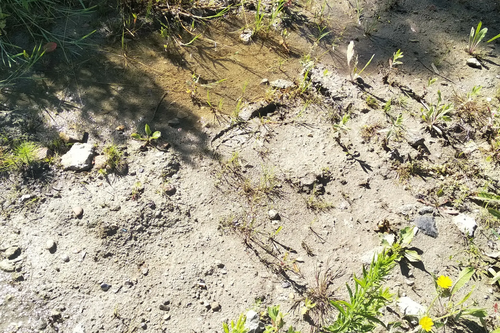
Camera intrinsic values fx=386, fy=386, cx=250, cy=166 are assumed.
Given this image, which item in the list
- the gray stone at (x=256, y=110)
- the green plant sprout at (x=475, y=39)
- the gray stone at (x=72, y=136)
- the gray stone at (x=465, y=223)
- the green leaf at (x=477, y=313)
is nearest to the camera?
the green leaf at (x=477, y=313)

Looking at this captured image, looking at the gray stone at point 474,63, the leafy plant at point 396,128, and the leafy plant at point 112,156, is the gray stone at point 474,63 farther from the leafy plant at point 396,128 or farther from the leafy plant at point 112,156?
the leafy plant at point 112,156

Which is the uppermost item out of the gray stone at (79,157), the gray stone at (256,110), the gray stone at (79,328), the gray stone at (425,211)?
the gray stone at (256,110)

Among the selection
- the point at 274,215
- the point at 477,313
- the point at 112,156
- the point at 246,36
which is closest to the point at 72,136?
the point at 112,156

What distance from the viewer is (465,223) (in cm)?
256

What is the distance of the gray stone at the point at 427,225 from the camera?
2529 millimetres

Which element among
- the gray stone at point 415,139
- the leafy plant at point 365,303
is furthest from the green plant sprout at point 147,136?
the gray stone at point 415,139

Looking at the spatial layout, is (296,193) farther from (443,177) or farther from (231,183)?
(443,177)

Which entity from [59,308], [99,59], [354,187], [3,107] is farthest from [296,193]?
[3,107]

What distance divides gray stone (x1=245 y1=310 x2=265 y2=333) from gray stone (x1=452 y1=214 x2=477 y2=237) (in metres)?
1.46

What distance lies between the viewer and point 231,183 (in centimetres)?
269

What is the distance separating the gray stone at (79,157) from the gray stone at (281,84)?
1513mm

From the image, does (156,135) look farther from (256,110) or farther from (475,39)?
(475,39)

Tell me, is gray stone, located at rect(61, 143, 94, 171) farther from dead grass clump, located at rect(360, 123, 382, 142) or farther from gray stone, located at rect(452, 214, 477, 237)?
gray stone, located at rect(452, 214, 477, 237)

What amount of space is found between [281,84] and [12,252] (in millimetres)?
2255
